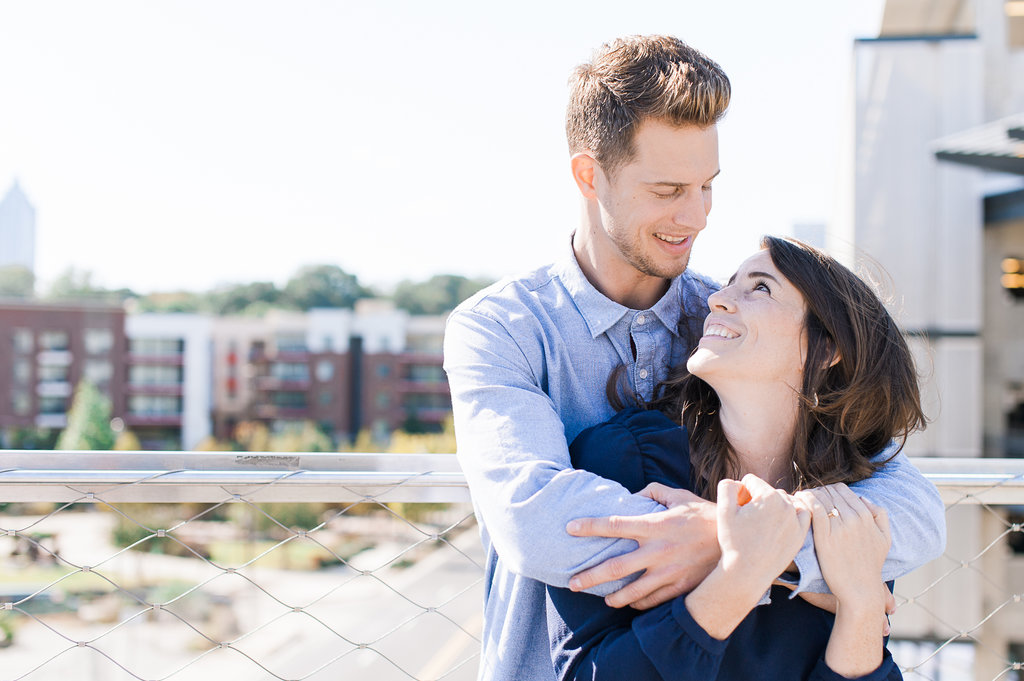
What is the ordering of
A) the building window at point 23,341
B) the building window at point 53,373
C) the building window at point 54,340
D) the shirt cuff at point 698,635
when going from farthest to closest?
1. the building window at point 53,373
2. the building window at point 54,340
3. the building window at point 23,341
4. the shirt cuff at point 698,635

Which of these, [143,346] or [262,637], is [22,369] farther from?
[262,637]

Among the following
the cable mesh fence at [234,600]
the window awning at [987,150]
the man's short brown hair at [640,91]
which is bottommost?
the cable mesh fence at [234,600]

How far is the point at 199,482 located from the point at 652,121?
0.96 meters

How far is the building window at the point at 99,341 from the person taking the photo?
42.0 meters

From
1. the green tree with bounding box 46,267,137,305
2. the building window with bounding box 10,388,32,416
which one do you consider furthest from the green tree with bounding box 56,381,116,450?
the green tree with bounding box 46,267,137,305

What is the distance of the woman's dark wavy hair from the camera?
1.20 metres

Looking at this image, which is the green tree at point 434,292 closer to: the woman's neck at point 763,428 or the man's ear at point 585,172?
the man's ear at point 585,172

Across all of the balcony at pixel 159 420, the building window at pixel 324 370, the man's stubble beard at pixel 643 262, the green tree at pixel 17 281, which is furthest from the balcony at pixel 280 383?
the man's stubble beard at pixel 643 262

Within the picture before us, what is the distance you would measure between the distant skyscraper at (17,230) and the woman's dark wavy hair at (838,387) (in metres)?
49.6

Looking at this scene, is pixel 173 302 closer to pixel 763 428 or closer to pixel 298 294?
pixel 298 294

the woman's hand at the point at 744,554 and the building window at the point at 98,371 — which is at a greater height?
the woman's hand at the point at 744,554

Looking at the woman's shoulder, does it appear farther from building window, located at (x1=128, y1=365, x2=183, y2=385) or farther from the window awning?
building window, located at (x1=128, y1=365, x2=183, y2=385)

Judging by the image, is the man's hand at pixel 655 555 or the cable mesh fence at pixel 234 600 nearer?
the man's hand at pixel 655 555

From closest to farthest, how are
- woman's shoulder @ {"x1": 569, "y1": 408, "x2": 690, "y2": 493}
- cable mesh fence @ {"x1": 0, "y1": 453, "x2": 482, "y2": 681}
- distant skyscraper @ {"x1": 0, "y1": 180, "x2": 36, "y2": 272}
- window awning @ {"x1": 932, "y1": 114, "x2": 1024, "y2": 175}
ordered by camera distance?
woman's shoulder @ {"x1": 569, "y1": 408, "x2": 690, "y2": 493} < window awning @ {"x1": 932, "y1": 114, "x2": 1024, "y2": 175} < cable mesh fence @ {"x1": 0, "y1": 453, "x2": 482, "y2": 681} < distant skyscraper @ {"x1": 0, "y1": 180, "x2": 36, "y2": 272}
